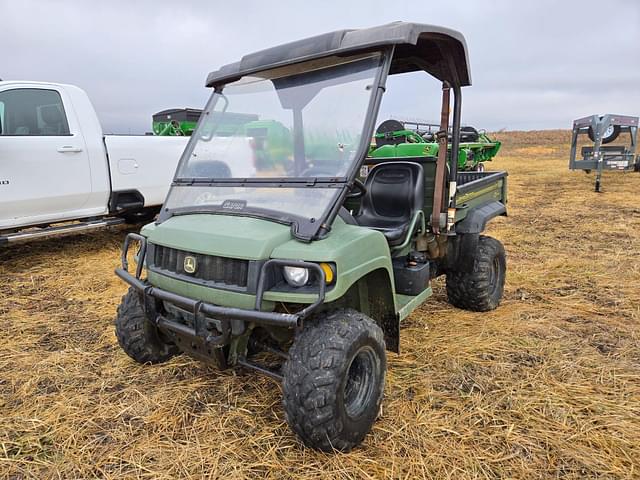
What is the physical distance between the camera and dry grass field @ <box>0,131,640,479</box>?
7.46 feet

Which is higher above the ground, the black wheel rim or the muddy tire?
the muddy tire

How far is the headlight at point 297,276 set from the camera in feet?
7.35

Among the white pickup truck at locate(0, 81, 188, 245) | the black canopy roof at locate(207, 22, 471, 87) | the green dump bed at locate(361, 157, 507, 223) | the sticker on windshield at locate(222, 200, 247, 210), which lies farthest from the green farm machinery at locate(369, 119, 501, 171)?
the white pickup truck at locate(0, 81, 188, 245)

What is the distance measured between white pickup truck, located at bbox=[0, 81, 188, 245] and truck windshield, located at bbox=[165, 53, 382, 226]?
320cm

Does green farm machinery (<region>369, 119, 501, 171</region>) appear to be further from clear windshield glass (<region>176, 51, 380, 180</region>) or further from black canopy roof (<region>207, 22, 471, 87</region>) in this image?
black canopy roof (<region>207, 22, 471, 87</region>)

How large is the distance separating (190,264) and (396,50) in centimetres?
191

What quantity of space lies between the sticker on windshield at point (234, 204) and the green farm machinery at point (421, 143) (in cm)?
93

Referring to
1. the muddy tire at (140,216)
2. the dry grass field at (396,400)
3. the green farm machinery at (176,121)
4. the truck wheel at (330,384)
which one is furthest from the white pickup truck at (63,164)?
the truck wheel at (330,384)

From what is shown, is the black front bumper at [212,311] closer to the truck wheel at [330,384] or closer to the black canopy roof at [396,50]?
the truck wheel at [330,384]

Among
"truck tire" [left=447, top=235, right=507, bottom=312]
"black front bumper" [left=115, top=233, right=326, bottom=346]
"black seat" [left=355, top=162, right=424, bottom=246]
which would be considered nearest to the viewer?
"black front bumper" [left=115, top=233, right=326, bottom=346]

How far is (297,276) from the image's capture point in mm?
2258

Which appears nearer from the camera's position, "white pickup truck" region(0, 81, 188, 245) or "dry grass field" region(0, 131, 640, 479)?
"dry grass field" region(0, 131, 640, 479)

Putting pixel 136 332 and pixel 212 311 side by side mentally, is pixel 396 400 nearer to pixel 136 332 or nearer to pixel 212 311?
pixel 212 311

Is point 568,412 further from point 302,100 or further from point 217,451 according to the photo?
point 302,100
